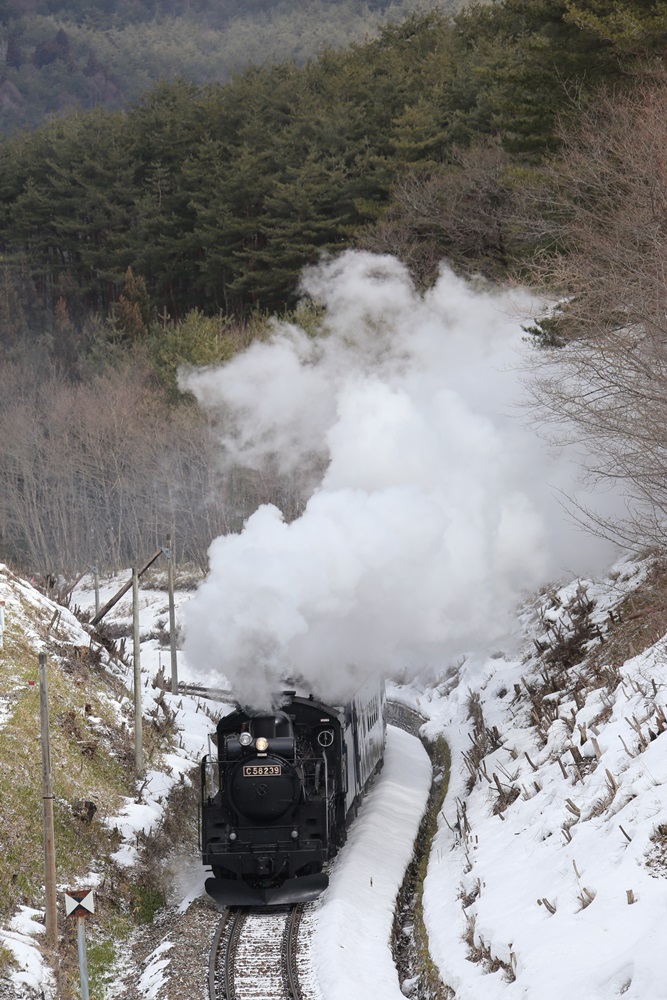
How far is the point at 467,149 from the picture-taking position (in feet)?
153

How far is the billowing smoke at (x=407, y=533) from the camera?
55.9 feet

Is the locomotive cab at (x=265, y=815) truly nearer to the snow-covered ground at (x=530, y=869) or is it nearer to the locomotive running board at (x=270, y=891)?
the locomotive running board at (x=270, y=891)

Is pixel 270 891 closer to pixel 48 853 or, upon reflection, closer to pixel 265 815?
pixel 265 815

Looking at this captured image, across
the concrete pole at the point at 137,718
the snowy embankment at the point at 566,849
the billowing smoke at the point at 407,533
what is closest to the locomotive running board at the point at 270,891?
the snowy embankment at the point at 566,849

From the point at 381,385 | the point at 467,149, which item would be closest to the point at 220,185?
the point at 467,149

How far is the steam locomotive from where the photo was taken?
1586cm

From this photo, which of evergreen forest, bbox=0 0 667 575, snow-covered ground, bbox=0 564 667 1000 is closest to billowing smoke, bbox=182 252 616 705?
evergreen forest, bbox=0 0 667 575

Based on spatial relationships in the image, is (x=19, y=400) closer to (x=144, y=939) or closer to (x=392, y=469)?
(x=392, y=469)

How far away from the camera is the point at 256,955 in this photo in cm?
1464

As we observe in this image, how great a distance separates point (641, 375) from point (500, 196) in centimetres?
1782

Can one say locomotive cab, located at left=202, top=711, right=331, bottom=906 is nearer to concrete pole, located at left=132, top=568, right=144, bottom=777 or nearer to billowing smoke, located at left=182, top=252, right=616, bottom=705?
billowing smoke, located at left=182, top=252, right=616, bottom=705

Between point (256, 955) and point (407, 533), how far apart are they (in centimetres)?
724

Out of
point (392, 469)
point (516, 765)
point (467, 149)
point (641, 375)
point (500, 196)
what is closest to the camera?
point (516, 765)

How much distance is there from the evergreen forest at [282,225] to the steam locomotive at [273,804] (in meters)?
7.47
